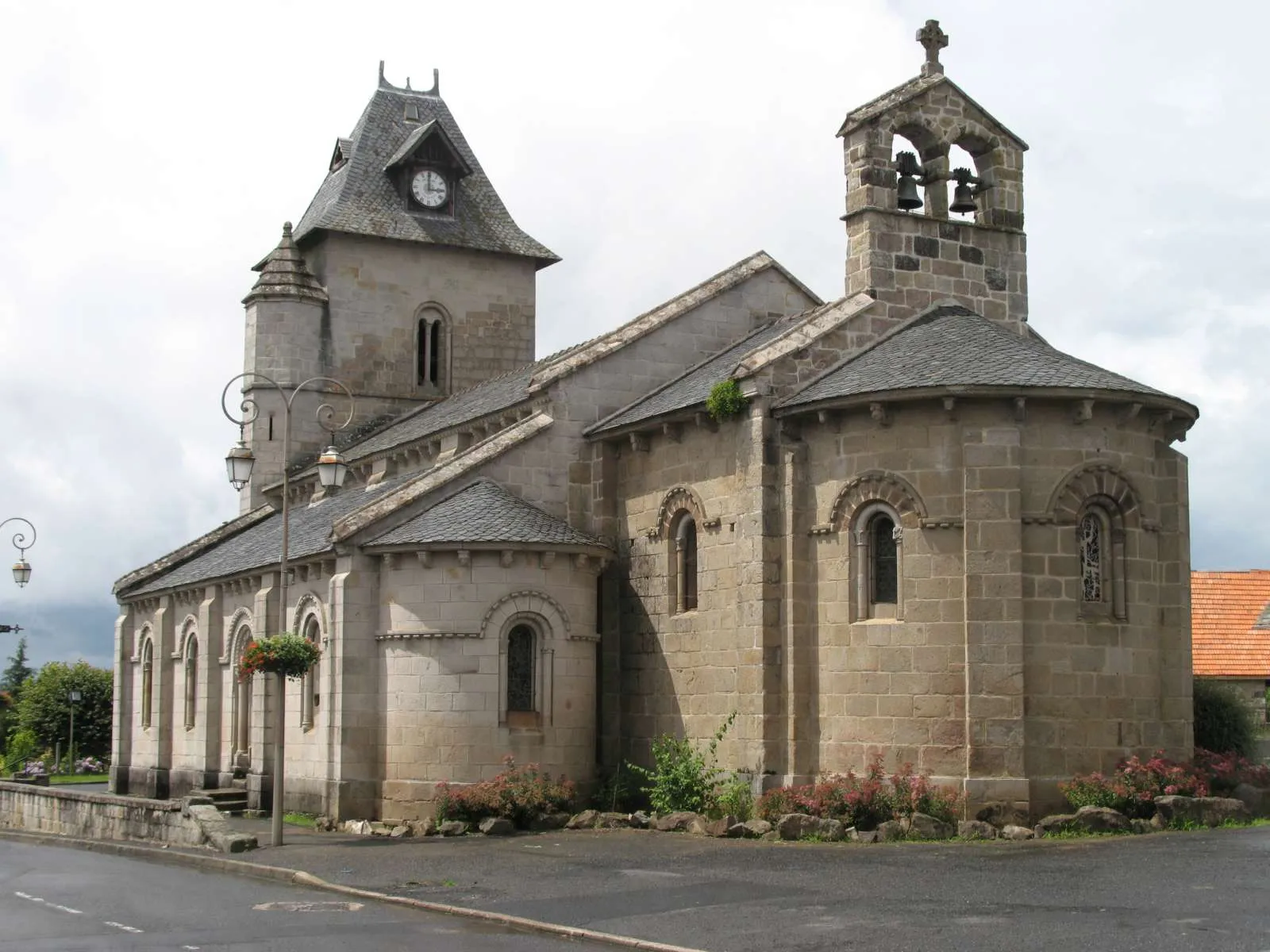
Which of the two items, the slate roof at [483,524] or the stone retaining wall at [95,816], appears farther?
the slate roof at [483,524]

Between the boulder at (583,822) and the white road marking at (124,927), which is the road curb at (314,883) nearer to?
the white road marking at (124,927)

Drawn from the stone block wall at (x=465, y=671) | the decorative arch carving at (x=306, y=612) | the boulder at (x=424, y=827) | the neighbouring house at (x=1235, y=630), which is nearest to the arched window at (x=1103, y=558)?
the stone block wall at (x=465, y=671)

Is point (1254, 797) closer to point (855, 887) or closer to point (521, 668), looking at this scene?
point (855, 887)

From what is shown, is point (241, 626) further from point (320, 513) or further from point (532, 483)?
point (532, 483)

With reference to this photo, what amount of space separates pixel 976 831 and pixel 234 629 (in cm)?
1786

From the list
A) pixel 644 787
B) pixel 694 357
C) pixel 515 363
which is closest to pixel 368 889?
pixel 644 787

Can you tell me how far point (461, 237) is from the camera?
4328cm

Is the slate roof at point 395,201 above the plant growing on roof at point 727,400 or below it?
above

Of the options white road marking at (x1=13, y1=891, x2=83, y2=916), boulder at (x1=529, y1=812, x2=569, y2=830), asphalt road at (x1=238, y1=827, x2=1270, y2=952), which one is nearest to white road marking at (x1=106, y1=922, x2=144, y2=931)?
white road marking at (x1=13, y1=891, x2=83, y2=916)

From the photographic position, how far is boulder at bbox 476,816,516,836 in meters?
24.6

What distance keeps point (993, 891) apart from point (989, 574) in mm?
6900

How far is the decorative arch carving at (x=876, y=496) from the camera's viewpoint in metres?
23.2

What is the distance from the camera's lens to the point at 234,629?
3388 cm

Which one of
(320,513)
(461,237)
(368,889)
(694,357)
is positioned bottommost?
(368,889)
